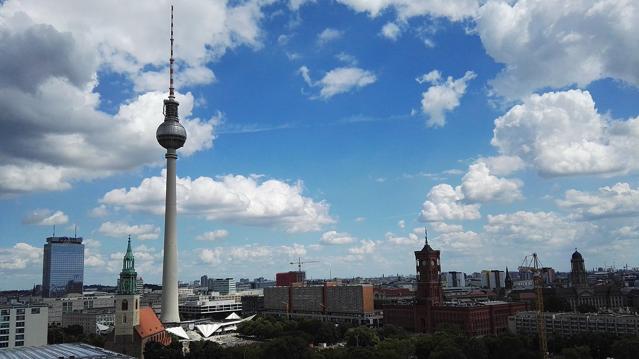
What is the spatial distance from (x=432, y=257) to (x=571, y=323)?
4965cm

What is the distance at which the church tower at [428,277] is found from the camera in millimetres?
173250

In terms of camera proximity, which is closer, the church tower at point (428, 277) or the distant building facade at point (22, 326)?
the distant building facade at point (22, 326)

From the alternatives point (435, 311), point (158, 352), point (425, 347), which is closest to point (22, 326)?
point (158, 352)

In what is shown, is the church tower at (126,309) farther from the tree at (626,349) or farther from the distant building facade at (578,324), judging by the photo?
the distant building facade at (578,324)

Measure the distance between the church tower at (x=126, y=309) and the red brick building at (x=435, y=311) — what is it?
85.2 m

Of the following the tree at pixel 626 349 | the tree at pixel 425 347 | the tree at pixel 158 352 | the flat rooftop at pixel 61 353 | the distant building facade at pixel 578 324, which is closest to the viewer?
the flat rooftop at pixel 61 353

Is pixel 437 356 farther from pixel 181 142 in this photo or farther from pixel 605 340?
pixel 181 142

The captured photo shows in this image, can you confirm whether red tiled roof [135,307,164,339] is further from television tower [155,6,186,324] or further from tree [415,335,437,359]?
tree [415,335,437,359]

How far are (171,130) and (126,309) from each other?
253ft

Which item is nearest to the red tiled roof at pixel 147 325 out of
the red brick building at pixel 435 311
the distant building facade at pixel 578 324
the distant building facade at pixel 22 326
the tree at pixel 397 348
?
the distant building facade at pixel 22 326

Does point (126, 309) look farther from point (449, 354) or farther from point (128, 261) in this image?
point (449, 354)

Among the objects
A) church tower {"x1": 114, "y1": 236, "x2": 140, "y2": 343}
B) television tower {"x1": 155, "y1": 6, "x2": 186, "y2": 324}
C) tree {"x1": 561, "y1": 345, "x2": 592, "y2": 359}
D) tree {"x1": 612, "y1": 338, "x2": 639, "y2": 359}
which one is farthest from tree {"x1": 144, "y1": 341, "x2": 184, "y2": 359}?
tree {"x1": 612, "y1": 338, "x2": 639, "y2": 359}

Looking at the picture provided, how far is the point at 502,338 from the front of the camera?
107125mm

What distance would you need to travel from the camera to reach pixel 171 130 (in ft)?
576
